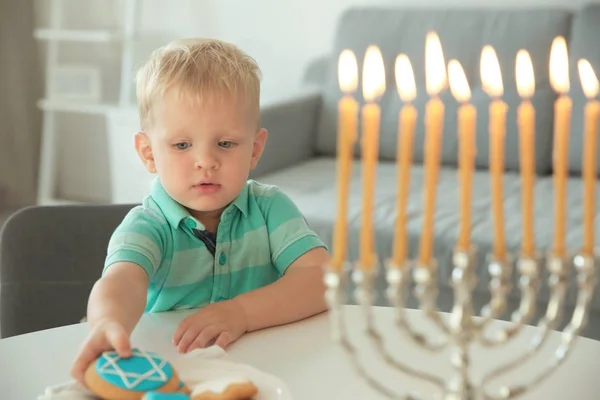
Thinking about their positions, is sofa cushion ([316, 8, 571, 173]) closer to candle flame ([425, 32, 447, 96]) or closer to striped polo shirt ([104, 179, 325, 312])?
striped polo shirt ([104, 179, 325, 312])

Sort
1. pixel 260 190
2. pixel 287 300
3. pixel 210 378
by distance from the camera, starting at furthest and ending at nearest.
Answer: pixel 260 190
pixel 287 300
pixel 210 378

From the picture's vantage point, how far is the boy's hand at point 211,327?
3.44 feet

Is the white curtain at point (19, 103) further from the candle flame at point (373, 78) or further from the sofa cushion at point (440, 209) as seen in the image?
the candle flame at point (373, 78)

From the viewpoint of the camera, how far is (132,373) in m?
0.82

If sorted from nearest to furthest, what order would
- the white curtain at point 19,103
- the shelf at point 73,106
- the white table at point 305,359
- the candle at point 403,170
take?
1. the candle at point 403,170
2. the white table at point 305,359
3. the shelf at point 73,106
4. the white curtain at point 19,103

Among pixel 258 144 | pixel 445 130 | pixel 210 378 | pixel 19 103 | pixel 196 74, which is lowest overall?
pixel 19 103

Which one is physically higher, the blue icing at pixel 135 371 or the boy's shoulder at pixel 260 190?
the boy's shoulder at pixel 260 190

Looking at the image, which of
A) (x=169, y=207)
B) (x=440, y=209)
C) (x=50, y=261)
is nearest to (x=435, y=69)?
(x=169, y=207)

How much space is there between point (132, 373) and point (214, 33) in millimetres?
3390

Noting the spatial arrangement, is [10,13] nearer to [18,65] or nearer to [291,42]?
[18,65]

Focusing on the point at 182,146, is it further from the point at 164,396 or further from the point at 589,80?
the point at 589,80

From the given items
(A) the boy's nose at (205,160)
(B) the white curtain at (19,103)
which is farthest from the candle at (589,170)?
(B) the white curtain at (19,103)

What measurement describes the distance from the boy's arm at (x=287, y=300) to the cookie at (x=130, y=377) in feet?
0.94

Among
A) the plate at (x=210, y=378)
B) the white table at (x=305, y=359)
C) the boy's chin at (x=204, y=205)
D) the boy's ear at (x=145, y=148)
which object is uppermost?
the boy's ear at (x=145, y=148)
